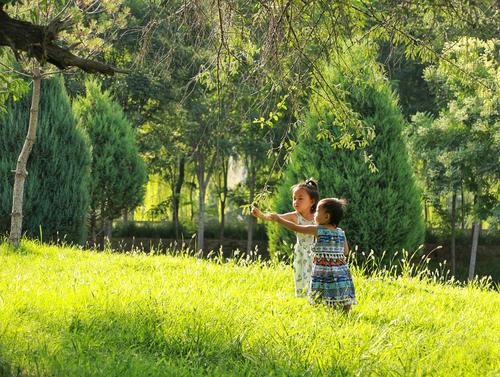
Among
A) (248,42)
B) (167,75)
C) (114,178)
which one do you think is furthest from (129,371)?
(114,178)

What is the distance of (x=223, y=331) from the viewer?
4.69 meters

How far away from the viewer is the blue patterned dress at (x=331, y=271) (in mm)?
5621

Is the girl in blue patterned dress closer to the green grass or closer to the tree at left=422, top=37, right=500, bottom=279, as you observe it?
the green grass

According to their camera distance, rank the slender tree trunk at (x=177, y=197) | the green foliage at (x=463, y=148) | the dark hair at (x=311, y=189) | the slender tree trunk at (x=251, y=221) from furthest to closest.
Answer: the slender tree trunk at (x=177, y=197) → the slender tree trunk at (x=251, y=221) → the green foliage at (x=463, y=148) → the dark hair at (x=311, y=189)

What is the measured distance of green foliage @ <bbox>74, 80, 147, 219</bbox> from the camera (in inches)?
663

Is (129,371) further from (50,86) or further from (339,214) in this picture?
(50,86)

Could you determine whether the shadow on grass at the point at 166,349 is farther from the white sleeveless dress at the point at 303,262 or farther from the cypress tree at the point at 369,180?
the cypress tree at the point at 369,180

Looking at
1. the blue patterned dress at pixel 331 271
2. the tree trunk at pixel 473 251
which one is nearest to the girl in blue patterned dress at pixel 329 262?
the blue patterned dress at pixel 331 271

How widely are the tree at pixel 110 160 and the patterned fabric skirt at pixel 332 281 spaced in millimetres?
11925

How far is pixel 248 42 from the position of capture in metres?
5.38

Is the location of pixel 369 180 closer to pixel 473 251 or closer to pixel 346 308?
pixel 346 308

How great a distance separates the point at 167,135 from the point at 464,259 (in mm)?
13379

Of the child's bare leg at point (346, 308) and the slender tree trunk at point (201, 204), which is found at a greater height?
the slender tree trunk at point (201, 204)

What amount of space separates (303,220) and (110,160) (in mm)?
11204
